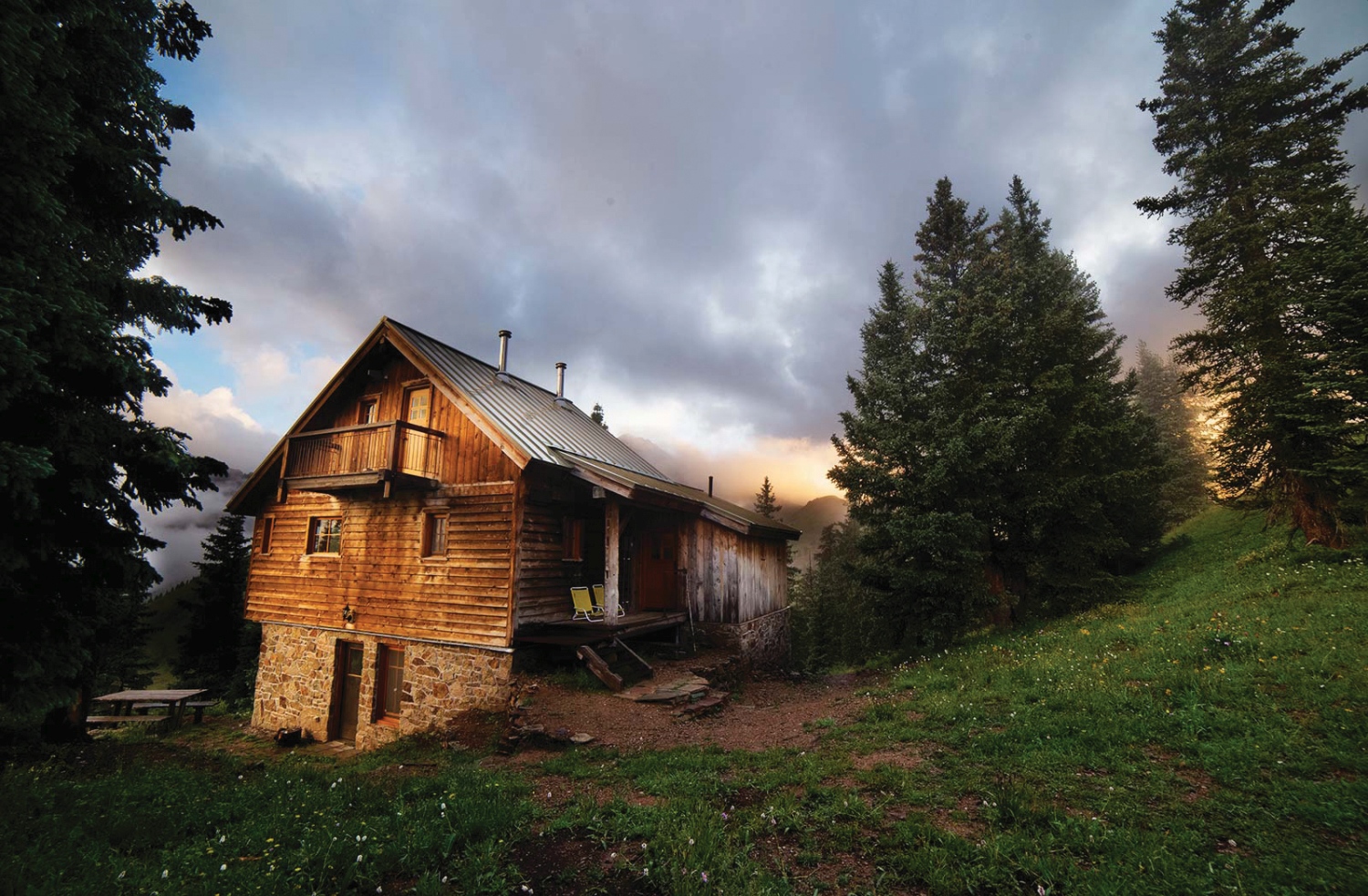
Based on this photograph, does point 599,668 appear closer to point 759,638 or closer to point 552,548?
point 552,548

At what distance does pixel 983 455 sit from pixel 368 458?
54.5ft

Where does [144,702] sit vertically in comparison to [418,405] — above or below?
below

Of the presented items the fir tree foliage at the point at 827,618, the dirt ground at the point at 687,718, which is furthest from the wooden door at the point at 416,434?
the fir tree foliage at the point at 827,618

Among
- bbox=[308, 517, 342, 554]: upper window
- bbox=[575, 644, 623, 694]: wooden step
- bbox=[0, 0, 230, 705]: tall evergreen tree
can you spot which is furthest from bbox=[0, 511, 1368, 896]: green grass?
bbox=[308, 517, 342, 554]: upper window

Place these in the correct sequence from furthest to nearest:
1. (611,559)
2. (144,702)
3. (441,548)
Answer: (144,702)
(441,548)
(611,559)

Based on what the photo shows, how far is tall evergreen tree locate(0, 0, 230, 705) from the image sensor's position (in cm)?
560

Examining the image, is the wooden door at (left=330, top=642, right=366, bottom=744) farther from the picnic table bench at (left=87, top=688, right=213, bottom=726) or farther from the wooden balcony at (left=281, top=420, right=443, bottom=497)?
the picnic table bench at (left=87, top=688, right=213, bottom=726)

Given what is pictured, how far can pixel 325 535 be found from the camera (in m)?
17.0

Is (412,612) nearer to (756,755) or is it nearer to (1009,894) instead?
(756,755)

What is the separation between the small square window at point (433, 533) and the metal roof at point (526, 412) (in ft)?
10.8

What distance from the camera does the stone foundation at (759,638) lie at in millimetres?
16125

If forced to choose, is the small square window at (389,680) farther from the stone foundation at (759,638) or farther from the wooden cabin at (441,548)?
the stone foundation at (759,638)

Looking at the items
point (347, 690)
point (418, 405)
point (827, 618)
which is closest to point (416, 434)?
point (418, 405)

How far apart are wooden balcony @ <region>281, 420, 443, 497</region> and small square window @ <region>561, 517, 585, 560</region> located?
12.2 feet
